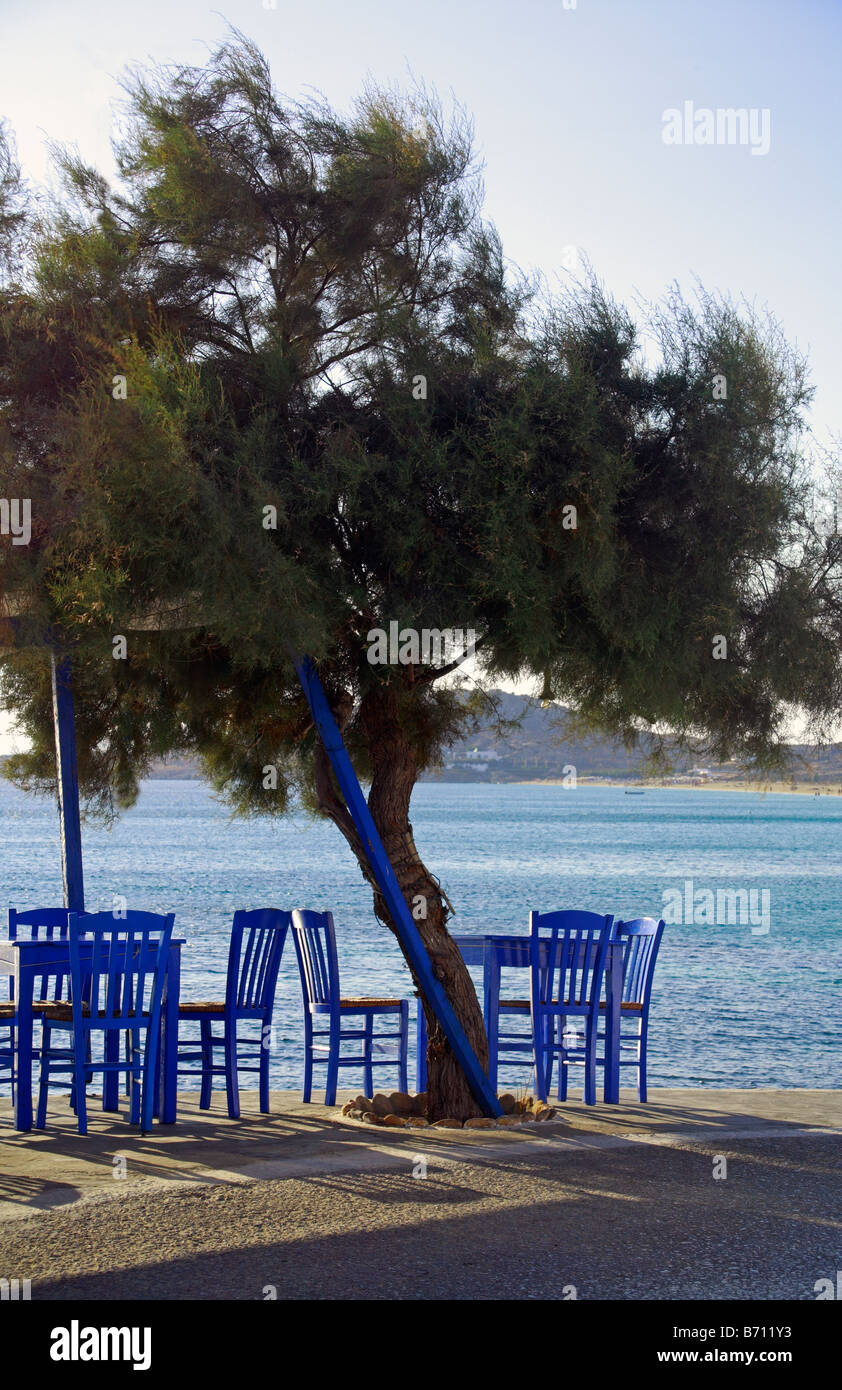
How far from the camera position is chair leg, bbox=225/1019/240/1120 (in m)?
7.82

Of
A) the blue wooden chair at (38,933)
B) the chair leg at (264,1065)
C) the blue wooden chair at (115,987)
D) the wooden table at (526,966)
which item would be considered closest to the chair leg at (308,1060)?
the chair leg at (264,1065)

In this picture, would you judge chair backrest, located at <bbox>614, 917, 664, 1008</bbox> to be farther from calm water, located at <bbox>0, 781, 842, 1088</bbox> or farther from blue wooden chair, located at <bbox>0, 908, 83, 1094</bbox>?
blue wooden chair, located at <bbox>0, 908, 83, 1094</bbox>

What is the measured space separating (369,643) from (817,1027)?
15528 millimetres

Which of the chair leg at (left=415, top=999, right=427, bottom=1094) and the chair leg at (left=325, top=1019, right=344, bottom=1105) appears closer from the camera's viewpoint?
the chair leg at (left=325, top=1019, right=344, bottom=1105)

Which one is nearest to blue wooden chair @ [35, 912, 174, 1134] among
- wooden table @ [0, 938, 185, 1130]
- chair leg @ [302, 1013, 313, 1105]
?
wooden table @ [0, 938, 185, 1130]

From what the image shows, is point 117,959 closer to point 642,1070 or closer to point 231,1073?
point 231,1073

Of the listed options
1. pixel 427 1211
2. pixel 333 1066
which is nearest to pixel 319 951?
pixel 333 1066

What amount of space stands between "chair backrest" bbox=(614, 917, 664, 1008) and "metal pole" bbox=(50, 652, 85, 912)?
369 cm

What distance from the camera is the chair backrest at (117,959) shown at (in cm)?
669

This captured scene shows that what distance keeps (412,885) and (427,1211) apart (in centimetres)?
299

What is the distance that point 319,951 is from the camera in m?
8.34

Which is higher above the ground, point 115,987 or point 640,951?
point 115,987

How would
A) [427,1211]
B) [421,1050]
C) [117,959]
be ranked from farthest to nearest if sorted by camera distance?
[421,1050]
[117,959]
[427,1211]
